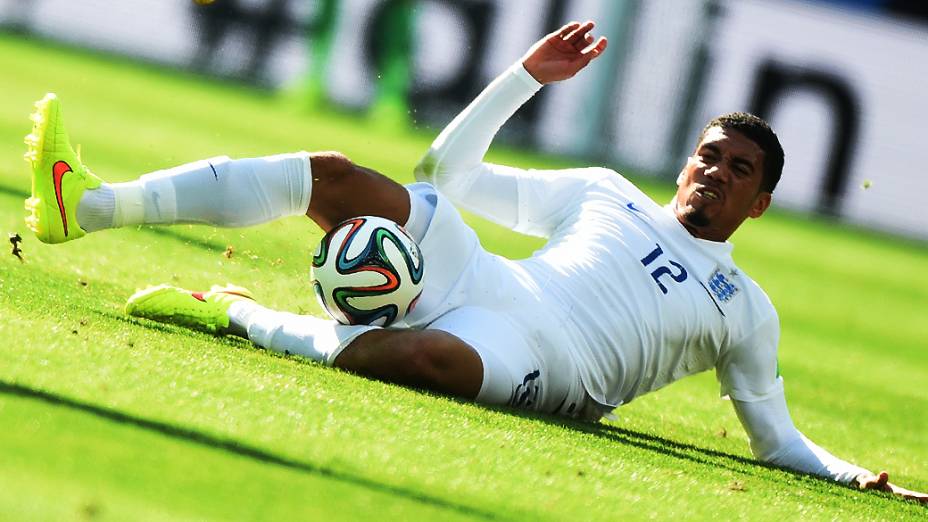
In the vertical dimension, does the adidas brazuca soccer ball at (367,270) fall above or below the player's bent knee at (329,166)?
below

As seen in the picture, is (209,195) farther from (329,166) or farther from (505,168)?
(505,168)

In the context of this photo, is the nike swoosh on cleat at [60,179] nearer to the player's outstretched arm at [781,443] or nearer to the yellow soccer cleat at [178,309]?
the yellow soccer cleat at [178,309]

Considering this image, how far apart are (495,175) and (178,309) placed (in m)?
1.18

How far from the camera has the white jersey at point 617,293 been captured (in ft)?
15.7

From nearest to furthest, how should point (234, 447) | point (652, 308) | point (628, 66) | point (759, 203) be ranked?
point (234, 447) < point (652, 308) < point (759, 203) < point (628, 66)

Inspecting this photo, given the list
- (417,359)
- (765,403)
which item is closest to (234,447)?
(417,359)

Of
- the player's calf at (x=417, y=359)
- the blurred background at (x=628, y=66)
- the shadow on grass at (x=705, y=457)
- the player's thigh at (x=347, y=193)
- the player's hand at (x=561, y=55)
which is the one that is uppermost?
the player's hand at (x=561, y=55)

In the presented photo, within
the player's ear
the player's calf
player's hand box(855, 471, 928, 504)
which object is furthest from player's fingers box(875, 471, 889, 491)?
the player's calf

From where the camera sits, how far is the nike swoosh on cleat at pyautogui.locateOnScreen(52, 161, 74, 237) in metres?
4.24

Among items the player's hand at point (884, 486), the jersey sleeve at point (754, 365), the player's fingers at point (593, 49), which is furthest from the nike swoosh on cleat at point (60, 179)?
the player's hand at point (884, 486)

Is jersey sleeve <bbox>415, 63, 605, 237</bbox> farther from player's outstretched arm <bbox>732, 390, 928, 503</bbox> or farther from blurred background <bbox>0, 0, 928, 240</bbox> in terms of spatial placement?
blurred background <bbox>0, 0, 928, 240</bbox>

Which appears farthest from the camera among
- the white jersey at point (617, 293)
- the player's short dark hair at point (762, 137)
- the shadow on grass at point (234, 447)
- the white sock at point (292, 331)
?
the player's short dark hair at point (762, 137)

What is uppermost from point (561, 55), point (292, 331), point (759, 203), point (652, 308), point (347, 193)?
point (561, 55)

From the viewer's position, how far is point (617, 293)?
193 inches
